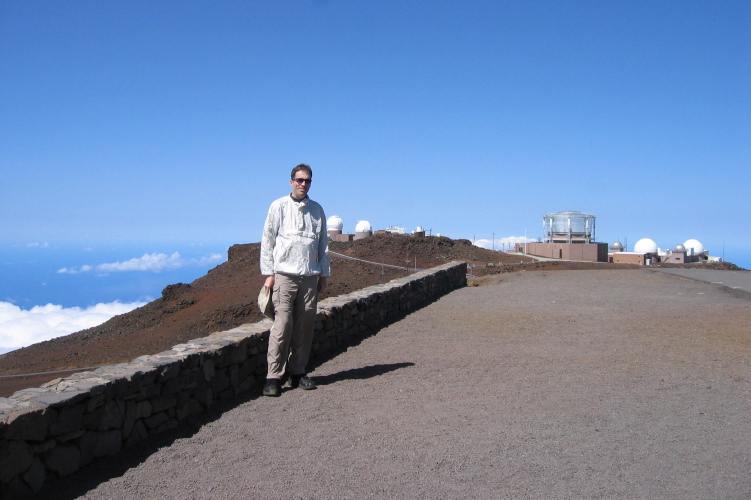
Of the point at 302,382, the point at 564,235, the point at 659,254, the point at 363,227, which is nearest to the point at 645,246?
the point at 659,254

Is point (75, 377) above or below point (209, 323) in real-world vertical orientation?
above

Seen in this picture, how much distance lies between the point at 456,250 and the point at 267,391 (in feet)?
99.0

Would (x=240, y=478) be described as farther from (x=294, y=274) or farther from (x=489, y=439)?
(x=294, y=274)

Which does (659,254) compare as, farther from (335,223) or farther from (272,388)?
(272,388)

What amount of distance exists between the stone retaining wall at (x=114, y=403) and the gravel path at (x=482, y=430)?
0.45 feet

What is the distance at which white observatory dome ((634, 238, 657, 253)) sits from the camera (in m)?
52.7

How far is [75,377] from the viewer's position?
4324mm

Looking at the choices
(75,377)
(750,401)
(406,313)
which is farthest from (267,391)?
(406,313)

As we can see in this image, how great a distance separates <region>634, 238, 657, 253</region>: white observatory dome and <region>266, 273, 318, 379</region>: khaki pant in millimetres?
51729

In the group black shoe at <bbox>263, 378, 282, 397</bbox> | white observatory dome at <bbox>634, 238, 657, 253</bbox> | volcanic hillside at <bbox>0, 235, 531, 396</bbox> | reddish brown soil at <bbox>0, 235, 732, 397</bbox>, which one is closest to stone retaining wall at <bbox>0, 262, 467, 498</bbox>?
black shoe at <bbox>263, 378, 282, 397</bbox>

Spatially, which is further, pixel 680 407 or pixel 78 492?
pixel 680 407

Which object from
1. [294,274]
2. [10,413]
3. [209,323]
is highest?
[294,274]

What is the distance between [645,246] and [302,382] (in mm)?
52432

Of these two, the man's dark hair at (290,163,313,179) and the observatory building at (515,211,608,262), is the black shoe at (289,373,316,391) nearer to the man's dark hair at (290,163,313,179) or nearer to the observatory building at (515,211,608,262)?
the man's dark hair at (290,163,313,179)
